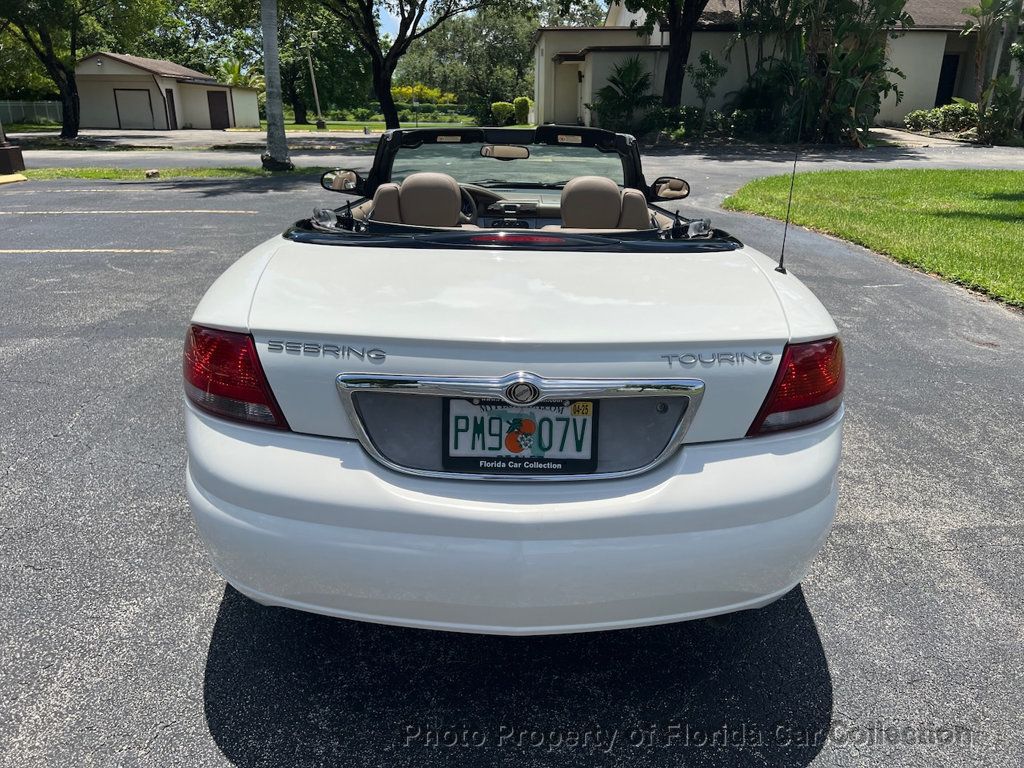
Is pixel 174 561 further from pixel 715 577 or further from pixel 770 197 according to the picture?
pixel 770 197

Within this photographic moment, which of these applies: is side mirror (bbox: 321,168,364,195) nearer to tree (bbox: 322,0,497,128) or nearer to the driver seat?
the driver seat

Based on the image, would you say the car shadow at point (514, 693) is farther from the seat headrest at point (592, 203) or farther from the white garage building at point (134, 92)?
the white garage building at point (134, 92)

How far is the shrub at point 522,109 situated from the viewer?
46562 millimetres

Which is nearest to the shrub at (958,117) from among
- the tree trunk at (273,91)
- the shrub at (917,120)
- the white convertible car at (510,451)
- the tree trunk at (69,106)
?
the shrub at (917,120)

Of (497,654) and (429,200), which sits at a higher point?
(429,200)

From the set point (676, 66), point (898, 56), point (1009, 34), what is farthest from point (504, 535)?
point (898, 56)

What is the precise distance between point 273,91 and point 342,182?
1563 centimetres

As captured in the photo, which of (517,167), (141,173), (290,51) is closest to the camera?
(141,173)

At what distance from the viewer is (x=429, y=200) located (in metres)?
3.28

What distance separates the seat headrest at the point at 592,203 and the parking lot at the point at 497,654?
1.63m

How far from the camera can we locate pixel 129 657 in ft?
7.82

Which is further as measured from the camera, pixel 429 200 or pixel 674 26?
pixel 674 26

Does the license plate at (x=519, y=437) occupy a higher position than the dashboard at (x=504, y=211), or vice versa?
the dashboard at (x=504, y=211)

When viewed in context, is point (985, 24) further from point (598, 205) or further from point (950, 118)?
point (598, 205)
